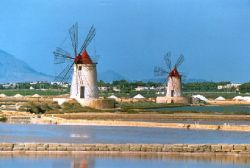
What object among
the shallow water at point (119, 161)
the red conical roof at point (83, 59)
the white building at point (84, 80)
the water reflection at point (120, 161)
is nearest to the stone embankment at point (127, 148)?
the water reflection at point (120, 161)

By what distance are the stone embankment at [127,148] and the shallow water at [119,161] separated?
2.33 ft

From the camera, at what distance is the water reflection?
1441cm

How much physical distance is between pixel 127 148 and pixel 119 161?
5.15 ft

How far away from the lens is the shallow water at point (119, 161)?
1435 centimetres

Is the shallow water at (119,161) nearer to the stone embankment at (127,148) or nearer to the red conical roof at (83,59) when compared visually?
the stone embankment at (127,148)

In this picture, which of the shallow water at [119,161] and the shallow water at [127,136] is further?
the shallow water at [127,136]

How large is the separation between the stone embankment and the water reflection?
0.46 metres

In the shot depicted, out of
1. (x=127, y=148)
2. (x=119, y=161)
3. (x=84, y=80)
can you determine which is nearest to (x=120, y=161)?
(x=119, y=161)

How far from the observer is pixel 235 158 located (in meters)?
16.2

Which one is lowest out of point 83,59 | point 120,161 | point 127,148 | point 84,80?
point 120,161

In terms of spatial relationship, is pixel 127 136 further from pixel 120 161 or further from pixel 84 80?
pixel 84 80

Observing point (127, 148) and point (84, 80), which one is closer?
point (127, 148)

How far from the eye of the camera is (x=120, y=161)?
1505 centimetres

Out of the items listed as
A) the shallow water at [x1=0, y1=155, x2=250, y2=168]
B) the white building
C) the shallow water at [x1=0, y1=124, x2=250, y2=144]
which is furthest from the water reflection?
the white building
